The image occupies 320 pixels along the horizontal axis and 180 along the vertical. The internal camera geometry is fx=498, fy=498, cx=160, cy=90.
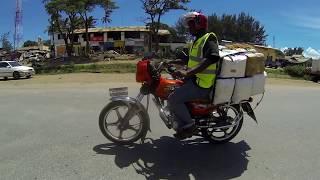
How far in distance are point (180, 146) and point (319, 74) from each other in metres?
34.7

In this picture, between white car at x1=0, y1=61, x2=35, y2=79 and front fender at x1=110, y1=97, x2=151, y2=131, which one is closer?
front fender at x1=110, y1=97, x2=151, y2=131

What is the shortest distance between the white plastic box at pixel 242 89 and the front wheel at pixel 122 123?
4.44 ft

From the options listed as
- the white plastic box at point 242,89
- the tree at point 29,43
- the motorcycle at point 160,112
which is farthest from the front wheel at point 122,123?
the tree at point 29,43

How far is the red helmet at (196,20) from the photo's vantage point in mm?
6629

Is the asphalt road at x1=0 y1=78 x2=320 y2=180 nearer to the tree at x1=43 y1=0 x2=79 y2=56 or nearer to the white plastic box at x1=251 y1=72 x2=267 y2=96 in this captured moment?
the white plastic box at x1=251 y1=72 x2=267 y2=96

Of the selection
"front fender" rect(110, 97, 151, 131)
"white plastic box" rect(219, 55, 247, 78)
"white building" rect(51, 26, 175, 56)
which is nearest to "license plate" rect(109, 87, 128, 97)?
"front fender" rect(110, 97, 151, 131)

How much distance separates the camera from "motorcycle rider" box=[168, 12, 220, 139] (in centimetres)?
646

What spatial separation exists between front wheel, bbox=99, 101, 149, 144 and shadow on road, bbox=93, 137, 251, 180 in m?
0.14

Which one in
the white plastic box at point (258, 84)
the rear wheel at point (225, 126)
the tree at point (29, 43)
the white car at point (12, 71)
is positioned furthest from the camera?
the tree at point (29, 43)

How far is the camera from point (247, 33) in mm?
102562

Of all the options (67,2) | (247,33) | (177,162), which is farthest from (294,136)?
(247,33)

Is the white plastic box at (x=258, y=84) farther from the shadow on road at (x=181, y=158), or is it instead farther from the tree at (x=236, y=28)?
the tree at (x=236, y=28)

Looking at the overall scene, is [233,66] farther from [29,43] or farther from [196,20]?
[29,43]

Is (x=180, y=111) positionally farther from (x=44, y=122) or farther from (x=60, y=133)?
(x=44, y=122)
